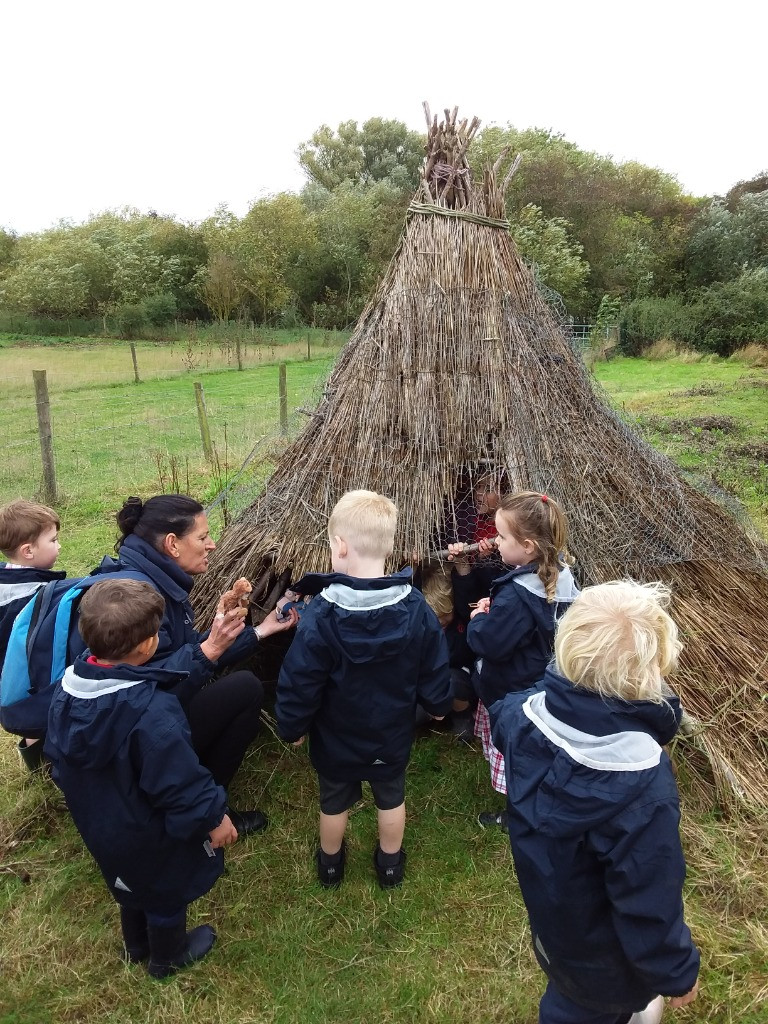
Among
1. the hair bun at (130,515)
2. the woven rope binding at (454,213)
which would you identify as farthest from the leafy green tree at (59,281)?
the hair bun at (130,515)

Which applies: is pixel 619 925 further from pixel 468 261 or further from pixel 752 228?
pixel 752 228

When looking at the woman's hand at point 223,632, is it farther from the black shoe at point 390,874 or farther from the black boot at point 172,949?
the black shoe at point 390,874

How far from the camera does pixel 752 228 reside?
28250 millimetres

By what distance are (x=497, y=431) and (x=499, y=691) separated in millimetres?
1656

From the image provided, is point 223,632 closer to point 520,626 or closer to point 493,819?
point 520,626

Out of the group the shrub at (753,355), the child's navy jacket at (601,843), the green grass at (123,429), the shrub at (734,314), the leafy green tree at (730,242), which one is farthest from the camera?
the leafy green tree at (730,242)

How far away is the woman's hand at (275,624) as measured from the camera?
314cm

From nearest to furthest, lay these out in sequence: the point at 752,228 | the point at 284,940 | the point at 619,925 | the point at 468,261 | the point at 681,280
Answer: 1. the point at 619,925
2. the point at 284,940
3. the point at 468,261
4. the point at 752,228
5. the point at 681,280

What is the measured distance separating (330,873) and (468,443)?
2.43 meters

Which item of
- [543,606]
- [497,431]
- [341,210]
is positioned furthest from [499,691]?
[341,210]

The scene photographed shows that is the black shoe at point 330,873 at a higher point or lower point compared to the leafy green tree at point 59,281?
lower

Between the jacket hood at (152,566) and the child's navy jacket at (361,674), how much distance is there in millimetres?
538

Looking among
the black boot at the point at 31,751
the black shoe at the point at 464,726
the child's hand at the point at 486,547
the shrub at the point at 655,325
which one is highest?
the shrub at the point at 655,325

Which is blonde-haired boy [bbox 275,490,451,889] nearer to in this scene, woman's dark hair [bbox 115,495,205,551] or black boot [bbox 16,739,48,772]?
woman's dark hair [bbox 115,495,205,551]
